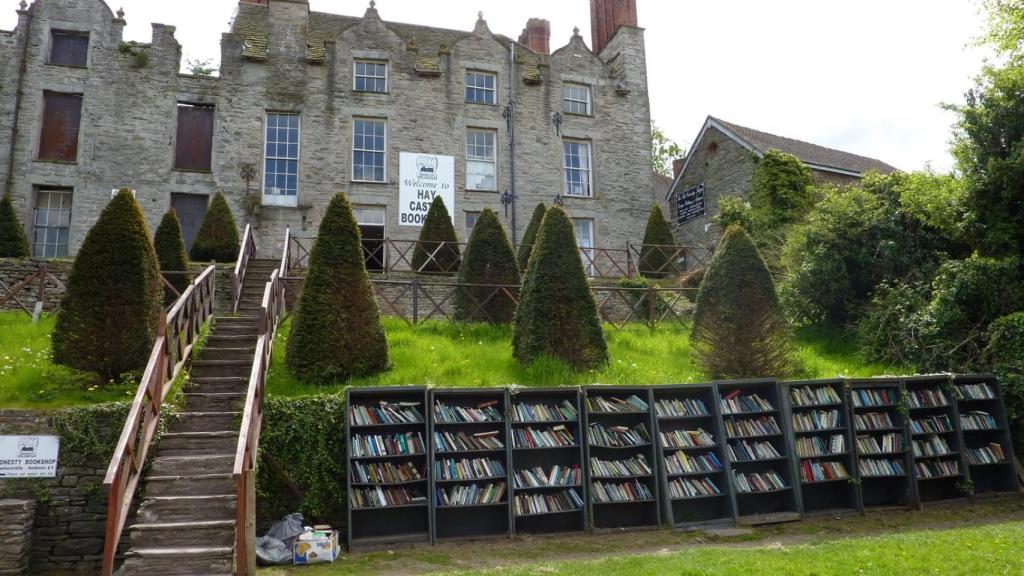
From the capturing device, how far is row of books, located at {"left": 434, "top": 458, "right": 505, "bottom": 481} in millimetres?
8242

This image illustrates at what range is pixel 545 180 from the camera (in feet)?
72.1

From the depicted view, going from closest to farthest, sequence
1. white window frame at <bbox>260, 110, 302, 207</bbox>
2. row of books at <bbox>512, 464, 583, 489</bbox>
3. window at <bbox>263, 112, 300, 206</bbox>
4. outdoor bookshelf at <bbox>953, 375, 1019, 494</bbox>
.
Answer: row of books at <bbox>512, 464, 583, 489</bbox> < outdoor bookshelf at <bbox>953, 375, 1019, 494</bbox> < white window frame at <bbox>260, 110, 302, 207</bbox> < window at <bbox>263, 112, 300, 206</bbox>

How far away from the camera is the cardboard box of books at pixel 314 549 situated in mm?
7281

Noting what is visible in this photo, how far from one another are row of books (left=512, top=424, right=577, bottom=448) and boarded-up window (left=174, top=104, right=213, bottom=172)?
1489 cm

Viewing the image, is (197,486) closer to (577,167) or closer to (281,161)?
(281,161)

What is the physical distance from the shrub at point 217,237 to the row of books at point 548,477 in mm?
11485

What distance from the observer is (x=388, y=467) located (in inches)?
322

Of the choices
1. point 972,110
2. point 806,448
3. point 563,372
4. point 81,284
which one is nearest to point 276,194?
point 81,284

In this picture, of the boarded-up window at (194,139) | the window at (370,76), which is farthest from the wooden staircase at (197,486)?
the window at (370,76)

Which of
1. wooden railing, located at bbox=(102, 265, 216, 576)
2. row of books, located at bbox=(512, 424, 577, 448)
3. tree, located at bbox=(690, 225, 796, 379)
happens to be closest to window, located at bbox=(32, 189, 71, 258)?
wooden railing, located at bbox=(102, 265, 216, 576)

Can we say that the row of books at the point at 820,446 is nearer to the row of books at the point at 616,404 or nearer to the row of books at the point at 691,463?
the row of books at the point at 691,463

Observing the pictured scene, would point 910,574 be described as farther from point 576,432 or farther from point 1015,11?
point 1015,11

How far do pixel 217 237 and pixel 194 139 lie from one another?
4168 millimetres

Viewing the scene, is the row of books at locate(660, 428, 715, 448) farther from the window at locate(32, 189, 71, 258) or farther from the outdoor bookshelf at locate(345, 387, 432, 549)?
the window at locate(32, 189, 71, 258)
